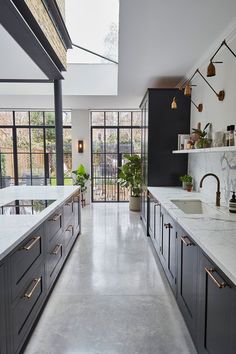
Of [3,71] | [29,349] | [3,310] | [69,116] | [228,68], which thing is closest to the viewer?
[3,310]

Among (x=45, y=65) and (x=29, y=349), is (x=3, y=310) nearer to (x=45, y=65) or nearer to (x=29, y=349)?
(x=29, y=349)

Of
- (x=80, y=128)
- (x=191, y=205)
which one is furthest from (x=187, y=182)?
(x=80, y=128)

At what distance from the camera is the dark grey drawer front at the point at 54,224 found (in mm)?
2481

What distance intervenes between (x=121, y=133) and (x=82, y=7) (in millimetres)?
3292

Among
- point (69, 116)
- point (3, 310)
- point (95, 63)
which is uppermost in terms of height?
point (95, 63)

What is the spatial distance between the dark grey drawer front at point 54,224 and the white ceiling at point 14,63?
247 centimetres

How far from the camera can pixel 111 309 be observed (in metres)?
2.40

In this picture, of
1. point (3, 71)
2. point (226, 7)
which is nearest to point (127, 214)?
point (3, 71)

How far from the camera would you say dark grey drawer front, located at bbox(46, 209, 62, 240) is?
97.7 inches

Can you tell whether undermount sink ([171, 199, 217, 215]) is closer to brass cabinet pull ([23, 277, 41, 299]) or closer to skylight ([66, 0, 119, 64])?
brass cabinet pull ([23, 277, 41, 299])

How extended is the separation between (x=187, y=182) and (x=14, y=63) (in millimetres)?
3540

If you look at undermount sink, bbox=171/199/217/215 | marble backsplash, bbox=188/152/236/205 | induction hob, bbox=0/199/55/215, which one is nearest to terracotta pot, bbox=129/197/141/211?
marble backsplash, bbox=188/152/236/205

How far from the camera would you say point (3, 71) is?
4.68 metres

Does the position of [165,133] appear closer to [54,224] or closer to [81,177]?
[54,224]
